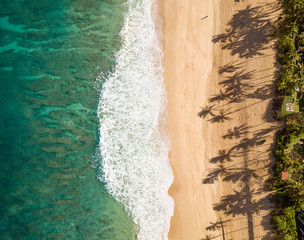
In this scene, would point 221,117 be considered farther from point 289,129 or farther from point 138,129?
point 138,129

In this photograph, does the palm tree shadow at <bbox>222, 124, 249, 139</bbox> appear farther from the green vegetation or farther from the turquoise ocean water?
the turquoise ocean water

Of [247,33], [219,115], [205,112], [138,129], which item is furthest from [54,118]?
[247,33]

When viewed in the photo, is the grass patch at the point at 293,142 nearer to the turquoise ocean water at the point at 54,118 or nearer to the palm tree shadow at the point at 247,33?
the palm tree shadow at the point at 247,33

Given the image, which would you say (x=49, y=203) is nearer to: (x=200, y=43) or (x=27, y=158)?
(x=27, y=158)

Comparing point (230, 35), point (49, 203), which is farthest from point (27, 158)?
point (230, 35)

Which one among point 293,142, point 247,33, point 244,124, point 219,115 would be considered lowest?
point 293,142

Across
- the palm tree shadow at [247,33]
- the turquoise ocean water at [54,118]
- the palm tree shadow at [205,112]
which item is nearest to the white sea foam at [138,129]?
the turquoise ocean water at [54,118]
